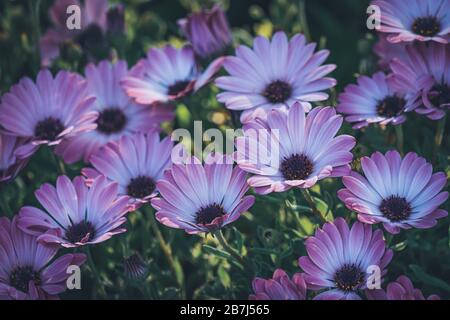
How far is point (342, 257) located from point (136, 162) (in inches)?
24.3

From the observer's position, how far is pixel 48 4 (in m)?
2.91

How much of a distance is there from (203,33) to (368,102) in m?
0.55

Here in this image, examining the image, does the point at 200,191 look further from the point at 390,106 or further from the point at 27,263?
the point at 390,106

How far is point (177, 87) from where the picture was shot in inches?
84.0

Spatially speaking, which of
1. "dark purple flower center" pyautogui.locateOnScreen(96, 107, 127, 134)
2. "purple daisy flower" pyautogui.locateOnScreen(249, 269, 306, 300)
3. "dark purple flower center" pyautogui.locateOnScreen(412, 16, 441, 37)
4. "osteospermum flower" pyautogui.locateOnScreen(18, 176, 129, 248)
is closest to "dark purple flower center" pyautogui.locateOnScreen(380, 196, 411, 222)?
"purple daisy flower" pyautogui.locateOnScreen(249, 269, 306, 300)

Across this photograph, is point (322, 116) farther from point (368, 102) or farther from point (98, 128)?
point (98, 128)

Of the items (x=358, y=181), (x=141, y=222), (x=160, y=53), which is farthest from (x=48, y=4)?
(x=358, y=181)

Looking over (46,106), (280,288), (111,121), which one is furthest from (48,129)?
(280,288)

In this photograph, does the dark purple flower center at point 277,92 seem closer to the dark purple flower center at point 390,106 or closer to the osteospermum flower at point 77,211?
the dark purple flower center at point 390,106

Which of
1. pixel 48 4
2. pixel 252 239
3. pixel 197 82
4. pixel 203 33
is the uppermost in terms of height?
pixel 48 4

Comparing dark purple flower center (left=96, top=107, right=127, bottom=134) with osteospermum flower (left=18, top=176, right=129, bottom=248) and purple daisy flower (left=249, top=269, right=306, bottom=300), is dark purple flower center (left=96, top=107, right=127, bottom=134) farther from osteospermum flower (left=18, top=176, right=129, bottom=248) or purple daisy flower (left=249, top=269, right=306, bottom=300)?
purple daisy flower (left=249, top=269, right=306, bottom=300)

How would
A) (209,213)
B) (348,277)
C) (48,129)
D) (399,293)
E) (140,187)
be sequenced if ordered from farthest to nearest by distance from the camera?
(48,129) < (140,187) < (209,213) < (348,277) < (399,293)

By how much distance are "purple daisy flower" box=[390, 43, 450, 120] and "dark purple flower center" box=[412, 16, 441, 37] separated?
0.13 ft

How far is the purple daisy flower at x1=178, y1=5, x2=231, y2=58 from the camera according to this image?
214 cm
